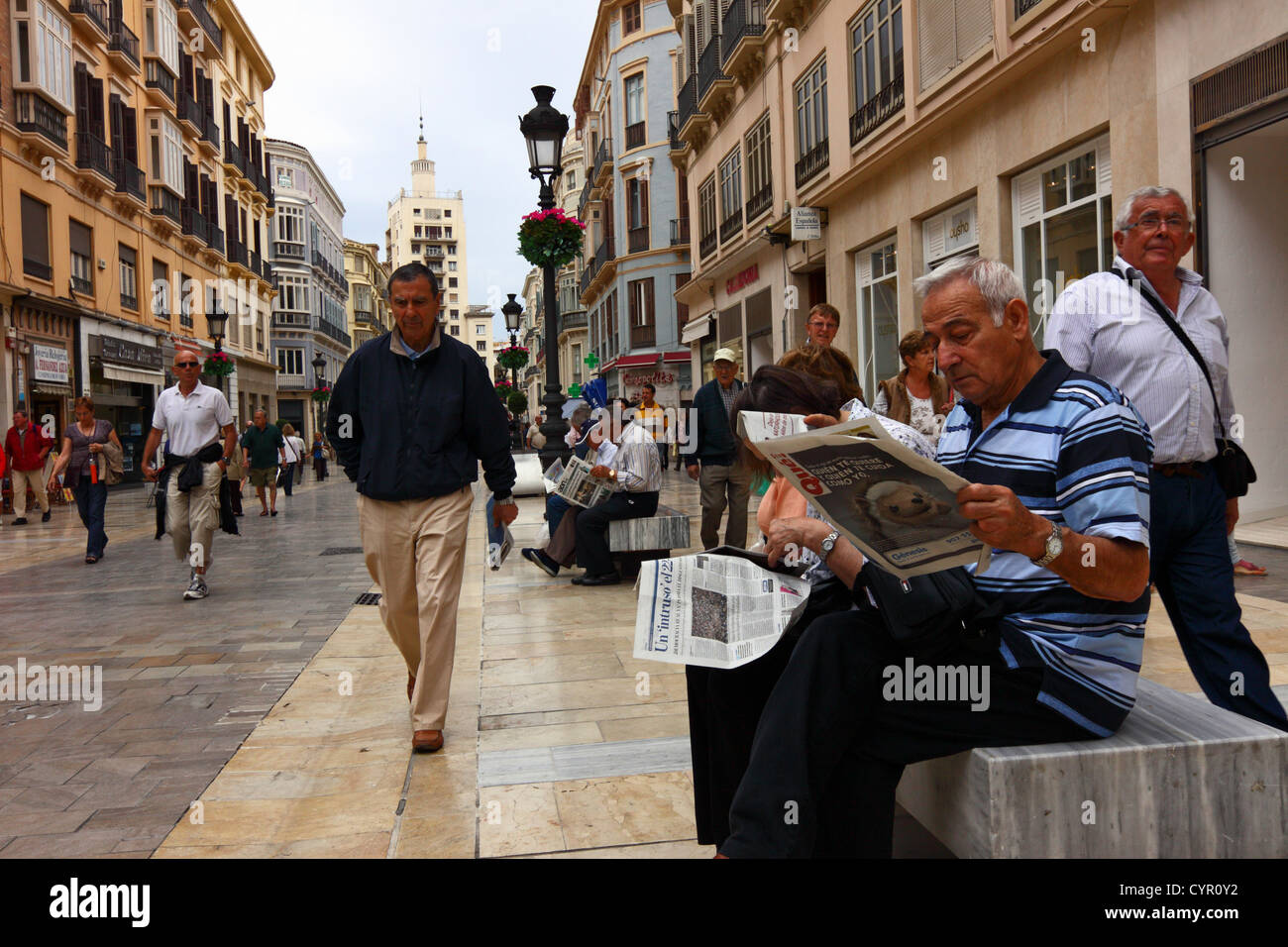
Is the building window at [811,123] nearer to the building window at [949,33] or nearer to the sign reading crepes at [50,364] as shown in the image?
the building window at [949,33]

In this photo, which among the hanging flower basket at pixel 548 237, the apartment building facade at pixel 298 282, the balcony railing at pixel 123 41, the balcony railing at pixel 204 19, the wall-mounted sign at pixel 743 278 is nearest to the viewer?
the hanging flower basket at pixel 548 237

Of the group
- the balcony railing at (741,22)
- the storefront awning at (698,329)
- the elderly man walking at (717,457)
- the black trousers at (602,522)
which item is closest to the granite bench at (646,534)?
the black trousers at (602,522)

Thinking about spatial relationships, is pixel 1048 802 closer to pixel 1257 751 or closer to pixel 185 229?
pixel 1257 751

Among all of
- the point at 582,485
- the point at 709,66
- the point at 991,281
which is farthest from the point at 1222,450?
the point at 709,66

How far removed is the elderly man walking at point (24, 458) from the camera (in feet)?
56.0

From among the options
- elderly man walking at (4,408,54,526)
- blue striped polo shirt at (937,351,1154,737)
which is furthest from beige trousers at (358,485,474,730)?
elderly man walking at (4,408,54,526)

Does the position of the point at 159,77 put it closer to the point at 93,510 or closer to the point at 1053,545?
the point at 93,510

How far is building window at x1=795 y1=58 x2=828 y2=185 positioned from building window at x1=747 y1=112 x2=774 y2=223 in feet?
5.82

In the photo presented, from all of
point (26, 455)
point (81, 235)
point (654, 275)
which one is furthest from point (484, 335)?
point (26, 455)

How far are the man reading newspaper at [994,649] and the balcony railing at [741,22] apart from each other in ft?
67.3

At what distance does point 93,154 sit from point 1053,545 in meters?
29.6

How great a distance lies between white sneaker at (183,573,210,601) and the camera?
8469mm

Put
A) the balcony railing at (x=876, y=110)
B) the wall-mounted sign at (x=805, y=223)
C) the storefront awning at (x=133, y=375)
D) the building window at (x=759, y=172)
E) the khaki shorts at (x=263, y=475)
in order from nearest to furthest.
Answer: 1. the balcony railing at (x=876, y=110)
2. the khaki shorts at (x=263, y=475)
3. the wall-mounted sign at (x=805, y=223)
4. the building window at (x=759, y=172)
5. the storefront awning at (x=133, y=375)

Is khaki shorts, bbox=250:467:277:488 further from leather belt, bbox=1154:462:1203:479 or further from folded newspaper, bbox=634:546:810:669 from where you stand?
leather belt, bbox=1154:462:1203:479
